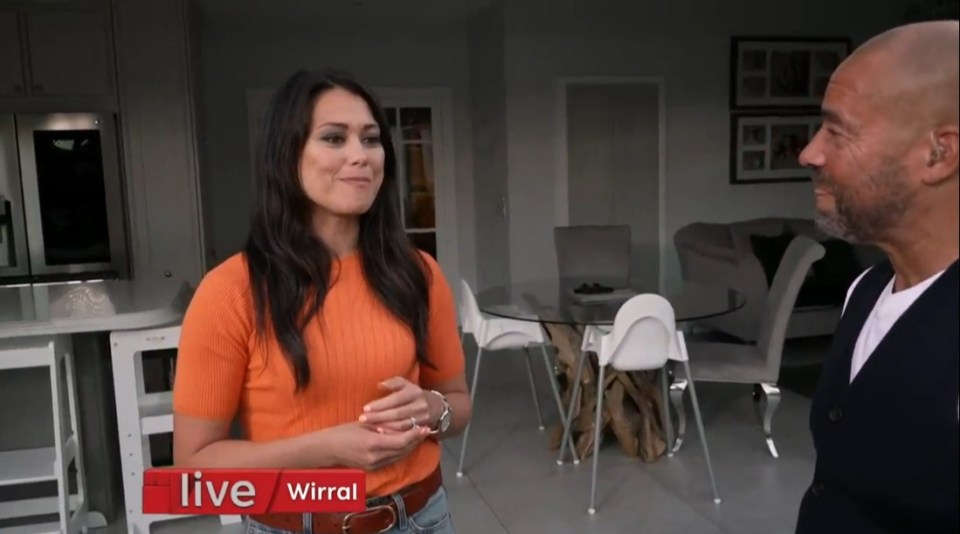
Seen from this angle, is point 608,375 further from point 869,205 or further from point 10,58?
point 10,58

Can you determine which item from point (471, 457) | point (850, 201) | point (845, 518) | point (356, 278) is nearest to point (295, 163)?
point (356, 278)

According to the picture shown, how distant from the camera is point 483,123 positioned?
6273mm

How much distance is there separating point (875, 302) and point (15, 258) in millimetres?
4498

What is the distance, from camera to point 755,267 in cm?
490

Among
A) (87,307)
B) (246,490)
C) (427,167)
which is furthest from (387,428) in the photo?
(427,167)

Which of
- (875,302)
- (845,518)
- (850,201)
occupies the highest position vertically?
(850,201)

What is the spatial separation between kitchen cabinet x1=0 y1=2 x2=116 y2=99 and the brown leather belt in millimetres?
3985

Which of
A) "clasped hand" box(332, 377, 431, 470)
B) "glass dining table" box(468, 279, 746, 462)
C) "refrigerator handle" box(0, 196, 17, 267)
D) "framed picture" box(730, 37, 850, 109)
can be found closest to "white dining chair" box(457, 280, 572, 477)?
"glass dining table" box(468, 279, 746, 462)

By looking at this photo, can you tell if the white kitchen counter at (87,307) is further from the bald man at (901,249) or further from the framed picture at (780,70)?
the framed picture at (780,70)

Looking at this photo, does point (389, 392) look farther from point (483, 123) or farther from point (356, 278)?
point (483, 123)

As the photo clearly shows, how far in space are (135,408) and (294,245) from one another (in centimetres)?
193

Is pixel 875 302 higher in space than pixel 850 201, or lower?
lower

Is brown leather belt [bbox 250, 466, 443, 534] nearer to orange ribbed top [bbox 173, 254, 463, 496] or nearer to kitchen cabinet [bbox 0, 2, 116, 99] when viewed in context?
orange ribbed top [bbox 173, 254, 463, 496]

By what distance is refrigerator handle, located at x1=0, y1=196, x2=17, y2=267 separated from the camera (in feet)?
13.9
